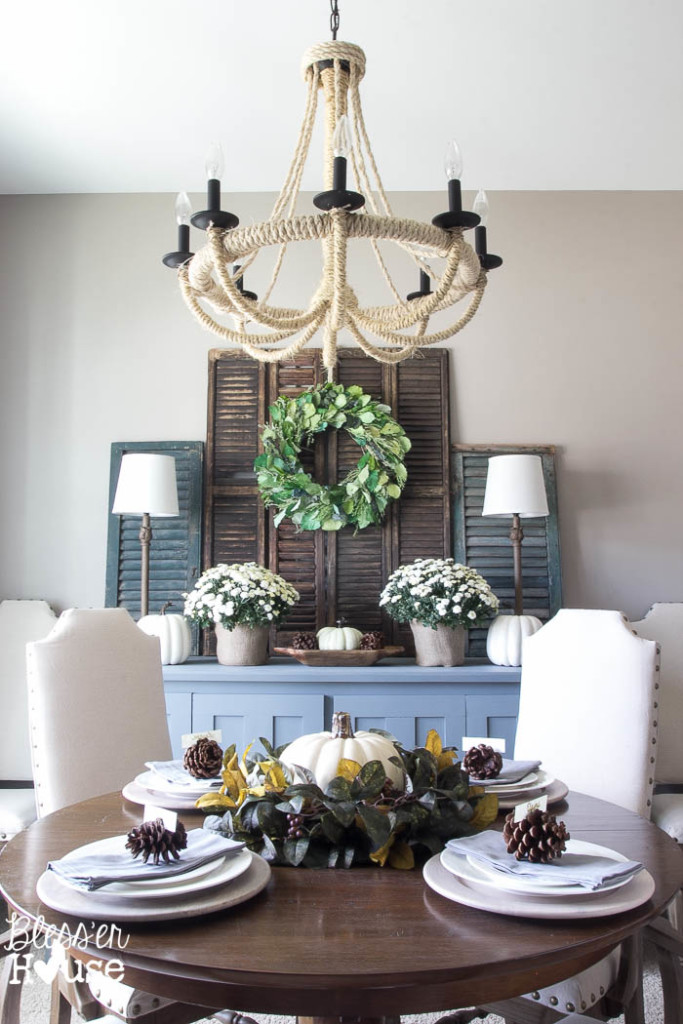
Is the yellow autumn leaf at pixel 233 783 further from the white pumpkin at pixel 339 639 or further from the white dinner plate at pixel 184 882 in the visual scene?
the white pumpkin at pixel 339 639

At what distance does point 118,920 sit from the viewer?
0.89 m

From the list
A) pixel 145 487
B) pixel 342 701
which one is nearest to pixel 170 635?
pixel 145 487

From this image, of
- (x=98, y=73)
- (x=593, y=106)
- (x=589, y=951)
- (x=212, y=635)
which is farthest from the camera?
(x=212, y=635)

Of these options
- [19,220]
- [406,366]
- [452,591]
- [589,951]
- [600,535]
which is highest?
[19,220]

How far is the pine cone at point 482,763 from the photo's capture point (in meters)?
1.42

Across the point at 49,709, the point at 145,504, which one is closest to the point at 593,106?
the point at 145,504

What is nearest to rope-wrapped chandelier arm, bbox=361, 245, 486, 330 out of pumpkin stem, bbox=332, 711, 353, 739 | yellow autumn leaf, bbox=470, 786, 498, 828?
pumpkin stem, bbox=332, 711, 353, 739

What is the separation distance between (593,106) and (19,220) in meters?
2.42

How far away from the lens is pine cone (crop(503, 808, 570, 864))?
39.2 inches

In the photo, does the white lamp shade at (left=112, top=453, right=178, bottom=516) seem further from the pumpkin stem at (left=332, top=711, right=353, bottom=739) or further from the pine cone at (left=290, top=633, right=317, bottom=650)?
the pumpkin stem at (left=332, top=711, right=353, bottom=739)

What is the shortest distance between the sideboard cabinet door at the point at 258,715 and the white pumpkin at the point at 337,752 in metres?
1.34

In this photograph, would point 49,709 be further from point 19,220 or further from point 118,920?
point 19,220

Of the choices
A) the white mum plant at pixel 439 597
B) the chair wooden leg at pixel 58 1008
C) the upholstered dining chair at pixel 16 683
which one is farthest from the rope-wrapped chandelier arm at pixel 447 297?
the upholstered dining chair at pixel 16 683

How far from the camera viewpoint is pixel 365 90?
8.90 feet
